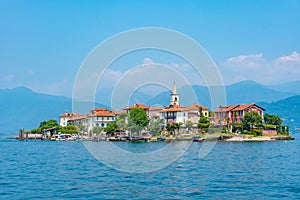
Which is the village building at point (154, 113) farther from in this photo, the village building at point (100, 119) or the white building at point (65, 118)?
the white building at point (65, 118)

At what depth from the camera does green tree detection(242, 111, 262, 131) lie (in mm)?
74562

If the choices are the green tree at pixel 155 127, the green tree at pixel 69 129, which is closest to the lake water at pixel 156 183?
the green tree at pixel 155 127

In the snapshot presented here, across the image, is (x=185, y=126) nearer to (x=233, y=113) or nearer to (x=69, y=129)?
(x=233, y=113)

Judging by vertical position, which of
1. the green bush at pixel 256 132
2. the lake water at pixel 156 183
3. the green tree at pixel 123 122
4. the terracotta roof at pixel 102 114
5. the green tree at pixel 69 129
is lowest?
the lake water at pixel 156 183

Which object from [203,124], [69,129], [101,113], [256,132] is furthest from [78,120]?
[256,132]

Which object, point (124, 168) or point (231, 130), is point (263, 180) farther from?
point (231, 130)

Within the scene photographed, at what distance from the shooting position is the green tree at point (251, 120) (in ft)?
245

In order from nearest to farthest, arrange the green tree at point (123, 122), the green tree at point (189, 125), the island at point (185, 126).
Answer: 1. the island at point (185, 126)
2. the green tree at point (189, 125)
3. the green tree at point (123, 122)

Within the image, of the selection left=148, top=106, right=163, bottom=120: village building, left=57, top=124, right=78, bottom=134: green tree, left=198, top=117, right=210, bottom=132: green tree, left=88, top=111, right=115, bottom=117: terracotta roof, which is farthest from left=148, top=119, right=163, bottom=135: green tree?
left=57, top=124, right=78, bottom=134: green tree

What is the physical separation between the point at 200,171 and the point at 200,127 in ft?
167

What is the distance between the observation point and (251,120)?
74750 mm

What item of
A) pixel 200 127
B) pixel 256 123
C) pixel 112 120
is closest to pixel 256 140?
pixel 256 123

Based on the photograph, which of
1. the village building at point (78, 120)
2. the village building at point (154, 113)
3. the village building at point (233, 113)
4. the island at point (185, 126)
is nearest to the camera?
the island at point (185, 126)

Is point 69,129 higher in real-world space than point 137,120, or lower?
lower
